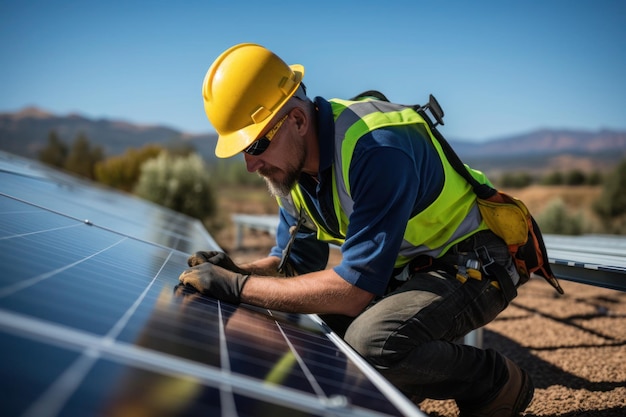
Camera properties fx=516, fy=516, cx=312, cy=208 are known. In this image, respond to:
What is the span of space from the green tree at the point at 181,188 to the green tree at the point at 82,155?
126 ft

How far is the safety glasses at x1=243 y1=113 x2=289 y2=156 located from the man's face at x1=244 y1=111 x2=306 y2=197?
0.02 meters

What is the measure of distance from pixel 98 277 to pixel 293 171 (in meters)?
1.38

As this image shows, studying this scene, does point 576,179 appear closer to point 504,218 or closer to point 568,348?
point 568,348

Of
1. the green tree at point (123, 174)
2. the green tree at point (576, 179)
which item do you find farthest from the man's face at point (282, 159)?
the green tree at point (576, 179)

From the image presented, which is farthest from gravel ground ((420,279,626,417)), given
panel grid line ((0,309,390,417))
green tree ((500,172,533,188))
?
green tree ((500,172,533,188))

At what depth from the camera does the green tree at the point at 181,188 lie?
66.2 feet

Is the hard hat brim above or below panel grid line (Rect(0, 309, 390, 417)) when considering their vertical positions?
above

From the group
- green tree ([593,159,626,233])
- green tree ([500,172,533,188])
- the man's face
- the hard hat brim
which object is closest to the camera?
the hard hat brim

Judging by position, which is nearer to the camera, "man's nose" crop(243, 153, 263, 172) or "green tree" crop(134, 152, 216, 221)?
"man's nose" crop(243, 153, 263, 172)

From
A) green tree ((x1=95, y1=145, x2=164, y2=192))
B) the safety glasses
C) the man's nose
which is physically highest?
the safety glasses

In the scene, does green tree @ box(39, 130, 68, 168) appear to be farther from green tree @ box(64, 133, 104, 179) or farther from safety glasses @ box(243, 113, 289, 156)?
safety glasses @ box(243, 113, 289, 156)

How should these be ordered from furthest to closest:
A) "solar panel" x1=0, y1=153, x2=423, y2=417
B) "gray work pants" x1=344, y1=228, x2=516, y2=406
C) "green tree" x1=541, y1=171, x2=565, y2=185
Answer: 1. "green tree" x1=541, y1=171, x2=565, y2=185
2. "gray work pants" x1=344, y1=228, x2=516, y2=406
3. "solar panel" x1=0, y1=153, x2=423, y2=417

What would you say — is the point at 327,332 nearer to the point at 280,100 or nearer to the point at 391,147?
the point at 391,147

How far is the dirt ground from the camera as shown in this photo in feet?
12.8
